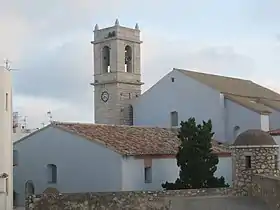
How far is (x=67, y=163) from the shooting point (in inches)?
1212

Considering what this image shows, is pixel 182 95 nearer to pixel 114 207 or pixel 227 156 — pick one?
pixel 227 156

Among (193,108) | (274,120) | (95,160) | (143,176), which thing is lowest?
(143,176)

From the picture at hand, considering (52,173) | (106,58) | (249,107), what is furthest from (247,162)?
(106,58)

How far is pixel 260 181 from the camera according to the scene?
19.7 m

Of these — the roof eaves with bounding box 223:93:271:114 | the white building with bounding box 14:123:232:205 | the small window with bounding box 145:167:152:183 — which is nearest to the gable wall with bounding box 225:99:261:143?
the roof eaves with bounding box 223:93:271:114

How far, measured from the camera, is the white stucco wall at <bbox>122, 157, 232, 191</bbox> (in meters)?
28.8

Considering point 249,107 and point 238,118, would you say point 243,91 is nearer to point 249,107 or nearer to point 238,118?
point 238,118

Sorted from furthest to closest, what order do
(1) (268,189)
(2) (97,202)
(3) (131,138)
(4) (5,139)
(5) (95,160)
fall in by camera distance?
(3) (131,138) < (5) (95,160) < (4) (5,139) < (1) (268,189) < (2) (97,202)

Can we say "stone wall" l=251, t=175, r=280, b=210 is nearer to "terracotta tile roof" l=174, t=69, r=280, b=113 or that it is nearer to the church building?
the church building

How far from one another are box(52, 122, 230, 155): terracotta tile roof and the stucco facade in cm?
305

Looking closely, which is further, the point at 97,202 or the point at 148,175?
the point at 148,175

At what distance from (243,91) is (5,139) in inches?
921

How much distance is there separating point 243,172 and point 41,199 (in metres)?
7.64

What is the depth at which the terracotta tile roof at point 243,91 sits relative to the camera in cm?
3835
